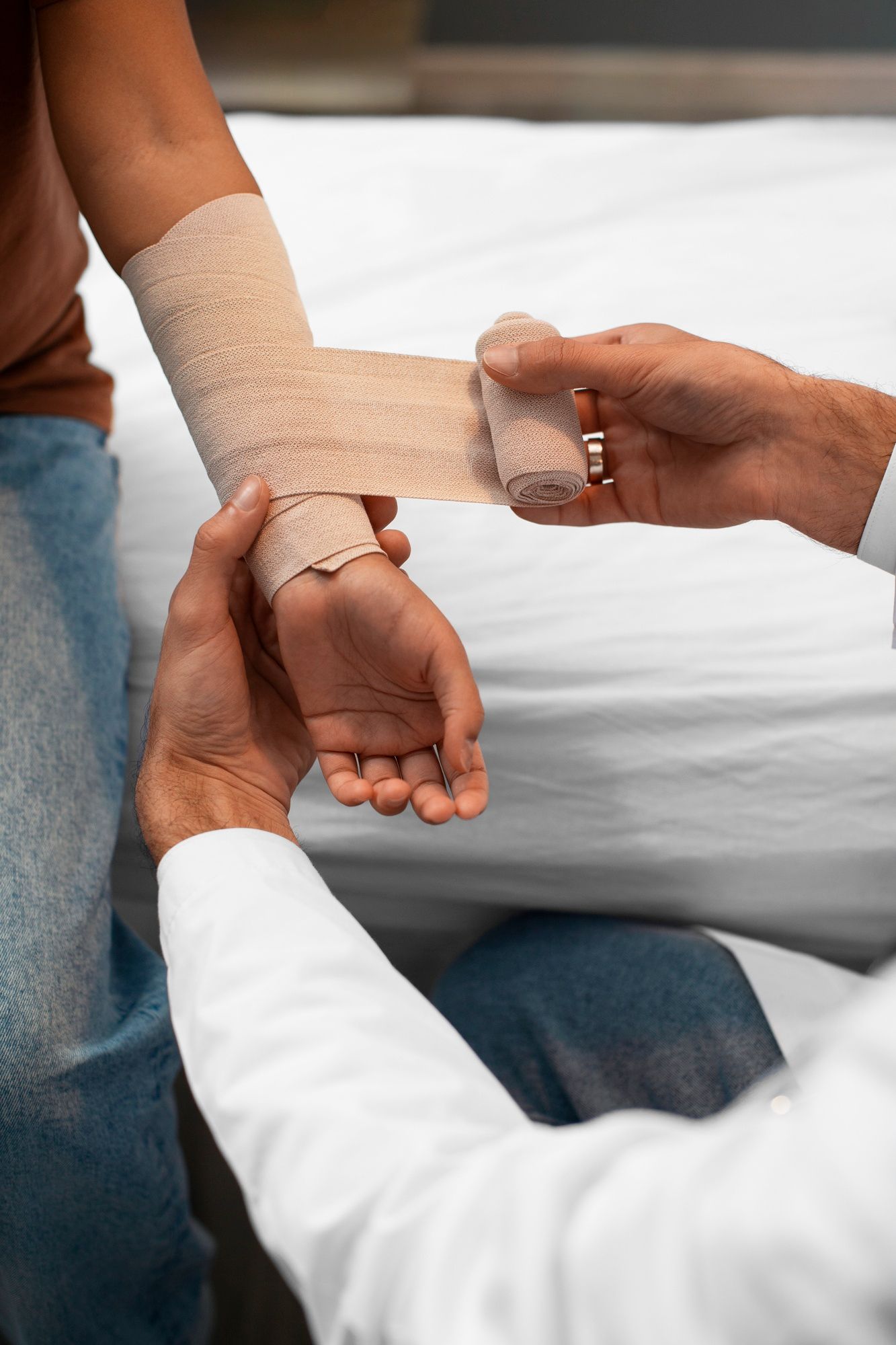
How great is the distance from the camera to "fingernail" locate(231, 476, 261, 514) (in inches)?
31.9

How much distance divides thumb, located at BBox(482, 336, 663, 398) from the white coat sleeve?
0.45 metres

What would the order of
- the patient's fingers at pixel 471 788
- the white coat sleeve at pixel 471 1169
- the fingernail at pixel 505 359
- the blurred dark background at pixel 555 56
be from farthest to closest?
the blurred dark background at pixel 555 56, the fingernail at pixel 505 359, the patient's fingers at pixel 471 788, the white coat sleeve at pixel 471 1169

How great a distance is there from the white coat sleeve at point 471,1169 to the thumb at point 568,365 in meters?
0.45

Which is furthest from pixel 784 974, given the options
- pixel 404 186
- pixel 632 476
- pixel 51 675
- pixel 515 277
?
pixel 404 186

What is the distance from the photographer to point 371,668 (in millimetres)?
862

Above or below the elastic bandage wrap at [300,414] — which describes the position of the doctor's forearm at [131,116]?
above

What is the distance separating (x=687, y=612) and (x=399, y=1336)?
727mm

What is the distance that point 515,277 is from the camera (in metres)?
1.29

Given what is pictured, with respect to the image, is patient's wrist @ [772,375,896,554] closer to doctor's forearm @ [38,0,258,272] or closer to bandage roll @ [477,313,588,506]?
bandage roll @ [477,313,588,506]

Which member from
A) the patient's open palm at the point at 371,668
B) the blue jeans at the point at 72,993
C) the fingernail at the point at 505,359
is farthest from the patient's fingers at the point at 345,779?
the fingernail at the point at 505,359

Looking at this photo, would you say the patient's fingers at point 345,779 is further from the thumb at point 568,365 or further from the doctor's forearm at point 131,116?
the doctor's forearm at point 131,116

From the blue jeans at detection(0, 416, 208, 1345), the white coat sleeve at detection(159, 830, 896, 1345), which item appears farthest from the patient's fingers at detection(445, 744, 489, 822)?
the blue jeans at detection(0, 416, 208, 1345)

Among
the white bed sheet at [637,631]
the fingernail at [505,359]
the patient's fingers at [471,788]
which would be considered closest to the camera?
the patient's fingers at [471,788]

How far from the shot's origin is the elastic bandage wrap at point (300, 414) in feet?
2.78
